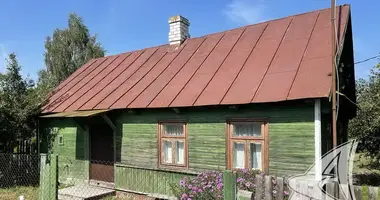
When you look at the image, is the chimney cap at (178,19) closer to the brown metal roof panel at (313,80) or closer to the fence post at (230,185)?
the brown metal roof panel at (313,80)

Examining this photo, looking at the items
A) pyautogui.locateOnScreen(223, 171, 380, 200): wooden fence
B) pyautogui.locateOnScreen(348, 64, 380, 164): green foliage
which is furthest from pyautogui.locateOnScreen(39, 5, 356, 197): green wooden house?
pyautogui.locateOnScreen(223, 171, 380, 200): wooden fence

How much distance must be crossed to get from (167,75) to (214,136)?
10.6ft

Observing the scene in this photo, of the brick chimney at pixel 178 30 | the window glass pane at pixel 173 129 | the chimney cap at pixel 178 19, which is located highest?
the chimney cap at pixel 178 19

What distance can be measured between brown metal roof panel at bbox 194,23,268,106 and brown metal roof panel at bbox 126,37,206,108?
172 cm

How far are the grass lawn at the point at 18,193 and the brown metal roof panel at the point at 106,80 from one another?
2.97 meters

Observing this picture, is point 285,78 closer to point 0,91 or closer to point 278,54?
point 278,54

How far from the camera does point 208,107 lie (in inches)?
348

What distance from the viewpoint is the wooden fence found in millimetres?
3420

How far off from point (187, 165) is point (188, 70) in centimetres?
311

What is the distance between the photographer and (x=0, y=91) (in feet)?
39.0

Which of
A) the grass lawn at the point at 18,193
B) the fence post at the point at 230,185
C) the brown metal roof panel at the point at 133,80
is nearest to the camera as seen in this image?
the fence post at the point at 230,185

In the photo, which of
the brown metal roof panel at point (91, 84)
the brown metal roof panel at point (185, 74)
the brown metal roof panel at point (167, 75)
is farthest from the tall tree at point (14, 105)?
the brown metal roof panel at point (185, 74)

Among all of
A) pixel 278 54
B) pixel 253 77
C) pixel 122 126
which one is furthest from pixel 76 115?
pixel 278 54

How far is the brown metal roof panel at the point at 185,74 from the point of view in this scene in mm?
9672
